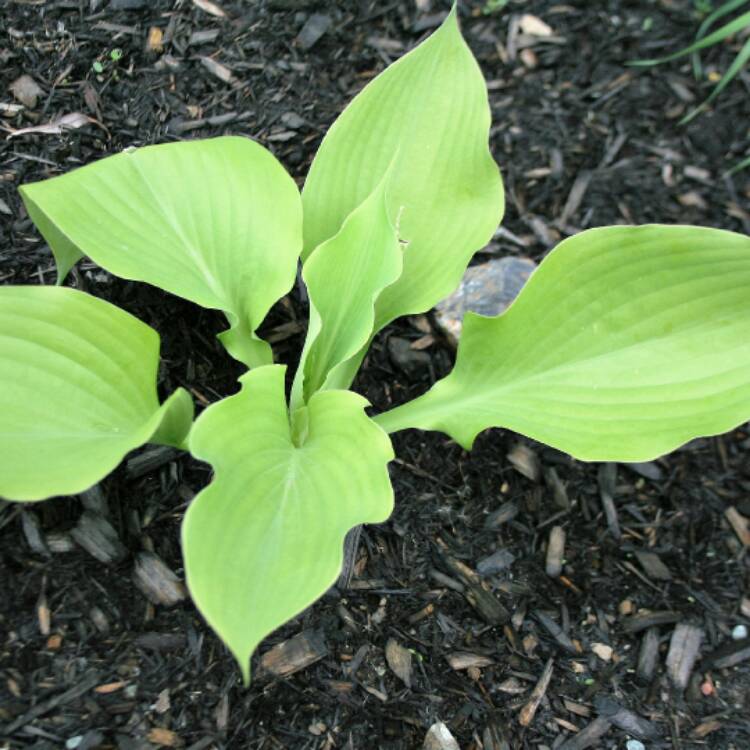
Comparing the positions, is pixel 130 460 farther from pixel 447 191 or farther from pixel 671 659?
pixel 671 659

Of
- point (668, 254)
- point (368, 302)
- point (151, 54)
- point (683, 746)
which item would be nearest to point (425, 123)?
point (368, 302)

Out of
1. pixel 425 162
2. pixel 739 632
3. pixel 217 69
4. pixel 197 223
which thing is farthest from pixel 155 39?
pixel 739 632

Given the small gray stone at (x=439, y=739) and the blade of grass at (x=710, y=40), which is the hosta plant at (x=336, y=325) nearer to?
the small gray stone at (x=439, y=739)

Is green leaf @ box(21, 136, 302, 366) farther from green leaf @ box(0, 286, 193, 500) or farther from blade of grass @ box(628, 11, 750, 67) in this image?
blade of grass @ box(628, 11, 750, 67)

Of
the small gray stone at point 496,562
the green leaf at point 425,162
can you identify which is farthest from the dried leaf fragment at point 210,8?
the small gray stone at point 496,562

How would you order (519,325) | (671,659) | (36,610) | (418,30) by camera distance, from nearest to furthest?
(36,610), (519,325), (671,659), (418,30)
